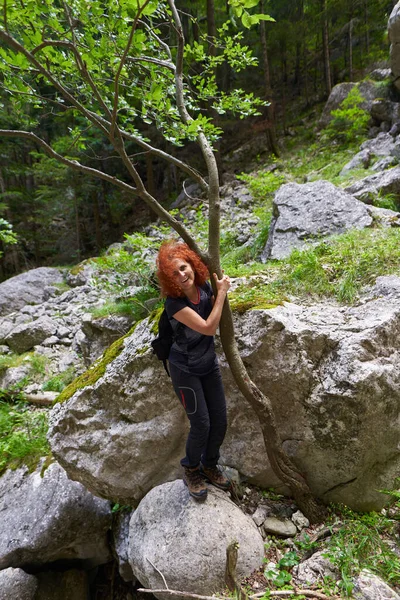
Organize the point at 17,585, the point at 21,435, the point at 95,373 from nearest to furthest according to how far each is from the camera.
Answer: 1. the point at 17,585
2. the point at 95,373
3. the point at 21,435

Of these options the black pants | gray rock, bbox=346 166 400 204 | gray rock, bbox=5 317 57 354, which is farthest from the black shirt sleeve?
gray rock, bbox=5 317 57 354

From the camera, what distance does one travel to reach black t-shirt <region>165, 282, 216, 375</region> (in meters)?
2.90

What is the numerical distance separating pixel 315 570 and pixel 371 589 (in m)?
0.46

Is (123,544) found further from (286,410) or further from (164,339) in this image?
(164,339)

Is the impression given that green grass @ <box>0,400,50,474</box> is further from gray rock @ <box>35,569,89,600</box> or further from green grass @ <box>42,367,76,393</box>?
gray rock @ <box>35,569,89,600</box>

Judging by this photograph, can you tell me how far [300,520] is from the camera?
3250 mm

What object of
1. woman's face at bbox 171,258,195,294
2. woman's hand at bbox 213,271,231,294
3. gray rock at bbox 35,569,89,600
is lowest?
gray rock at bbox 35,569,89,600

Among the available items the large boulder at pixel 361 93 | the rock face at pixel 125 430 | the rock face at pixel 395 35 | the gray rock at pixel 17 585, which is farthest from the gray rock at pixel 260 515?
the large boulder at pixel 361 93

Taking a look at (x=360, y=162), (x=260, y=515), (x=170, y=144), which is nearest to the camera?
(x=260, y=515)

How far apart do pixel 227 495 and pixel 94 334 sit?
14.6ft

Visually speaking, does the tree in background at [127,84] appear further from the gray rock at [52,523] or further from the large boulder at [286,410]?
the gray rock at [52,523]

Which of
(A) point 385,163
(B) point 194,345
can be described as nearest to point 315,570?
(B) point 194,345

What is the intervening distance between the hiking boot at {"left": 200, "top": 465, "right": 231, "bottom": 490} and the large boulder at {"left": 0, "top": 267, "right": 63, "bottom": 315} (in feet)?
34.7

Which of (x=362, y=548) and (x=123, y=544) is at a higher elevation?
(x=362, y=548)
